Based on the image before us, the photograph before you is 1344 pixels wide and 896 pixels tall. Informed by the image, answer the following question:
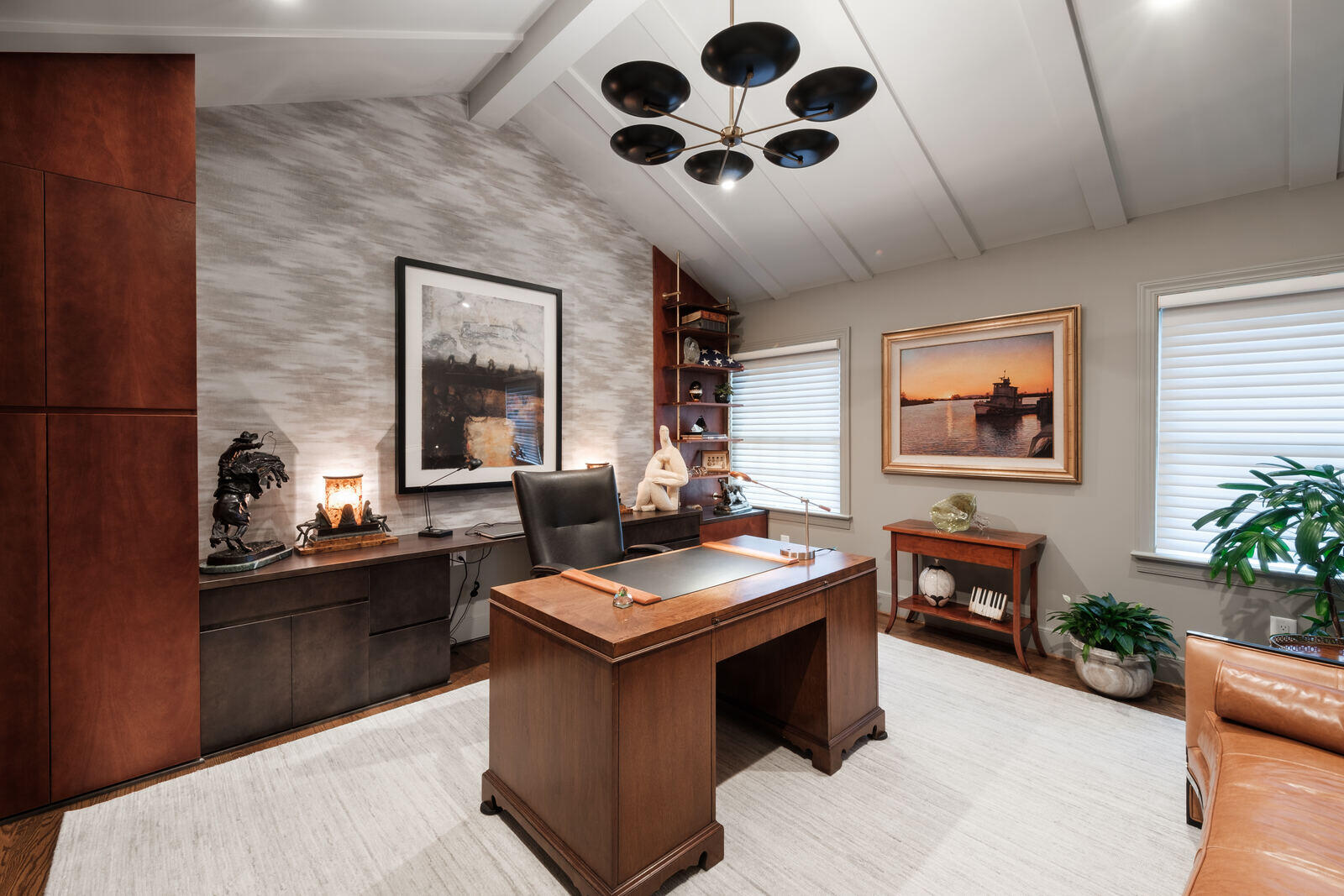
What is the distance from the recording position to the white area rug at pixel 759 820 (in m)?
1.67

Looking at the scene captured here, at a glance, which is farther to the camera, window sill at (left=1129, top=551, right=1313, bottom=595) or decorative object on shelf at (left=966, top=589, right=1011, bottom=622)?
→ decorative object on shelf at (left=966, top=589, right=1011, bottom=622)

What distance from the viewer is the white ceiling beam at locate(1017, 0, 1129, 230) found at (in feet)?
7.73

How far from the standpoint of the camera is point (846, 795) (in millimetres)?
2061

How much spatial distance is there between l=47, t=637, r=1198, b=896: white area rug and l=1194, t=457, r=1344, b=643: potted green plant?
2.57 ft

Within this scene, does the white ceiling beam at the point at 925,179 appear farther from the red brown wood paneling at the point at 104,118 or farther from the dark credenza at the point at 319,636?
the dark credenza at the point at 319,636

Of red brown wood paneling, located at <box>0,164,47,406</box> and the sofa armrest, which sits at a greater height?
red brown wood paneling, located at <box>0,164,47,406</box>

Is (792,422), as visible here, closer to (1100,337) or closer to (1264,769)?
(1100,337)

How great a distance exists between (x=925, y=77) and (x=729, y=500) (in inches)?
123

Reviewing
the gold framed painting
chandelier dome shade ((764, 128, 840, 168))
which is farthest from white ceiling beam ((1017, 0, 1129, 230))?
chandelier dome shade ((764, 128, 840, 168))

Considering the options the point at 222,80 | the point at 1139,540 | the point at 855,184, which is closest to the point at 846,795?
the point at 1139,540

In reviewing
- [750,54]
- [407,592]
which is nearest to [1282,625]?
[750,54]

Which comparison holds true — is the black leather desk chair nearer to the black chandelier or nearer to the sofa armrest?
the black chandelier

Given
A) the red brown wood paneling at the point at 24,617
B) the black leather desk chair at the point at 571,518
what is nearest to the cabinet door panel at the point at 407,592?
the black leather desk chair at the point at 571,518

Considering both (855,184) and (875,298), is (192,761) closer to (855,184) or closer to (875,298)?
(855,184)
